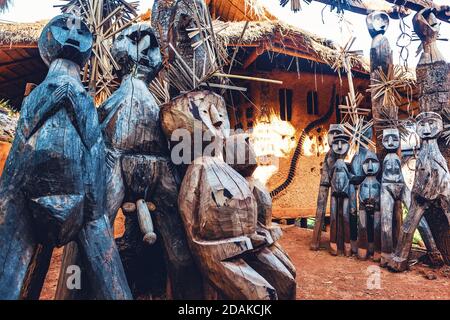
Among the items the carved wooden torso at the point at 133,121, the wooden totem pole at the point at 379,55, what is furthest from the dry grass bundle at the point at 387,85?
the carved wooden torso at the point at 133,121

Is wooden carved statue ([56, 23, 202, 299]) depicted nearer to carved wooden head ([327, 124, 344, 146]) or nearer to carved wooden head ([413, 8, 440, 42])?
carved wooden head ([327, 124, 344, 146])

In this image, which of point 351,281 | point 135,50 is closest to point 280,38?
point 135,50

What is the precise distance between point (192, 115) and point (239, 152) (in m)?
0.43

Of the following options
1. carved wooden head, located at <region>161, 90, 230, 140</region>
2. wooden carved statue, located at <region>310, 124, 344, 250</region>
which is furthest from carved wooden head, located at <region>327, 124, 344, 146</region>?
carved wooden head, located at <region>161, 90, 230, 140</region>

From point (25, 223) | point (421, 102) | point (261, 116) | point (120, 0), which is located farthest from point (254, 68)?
point (25, 223)

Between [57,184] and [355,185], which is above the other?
[57,184]

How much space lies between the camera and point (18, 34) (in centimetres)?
538

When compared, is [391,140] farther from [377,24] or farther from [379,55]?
[377,24]

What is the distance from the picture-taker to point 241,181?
6.61 feet

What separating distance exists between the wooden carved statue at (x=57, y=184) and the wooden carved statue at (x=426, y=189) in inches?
126

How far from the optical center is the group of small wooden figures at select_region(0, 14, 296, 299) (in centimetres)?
142

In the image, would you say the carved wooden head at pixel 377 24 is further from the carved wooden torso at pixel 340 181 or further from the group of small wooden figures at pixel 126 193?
the group of small wooden figures at pixel 126 193

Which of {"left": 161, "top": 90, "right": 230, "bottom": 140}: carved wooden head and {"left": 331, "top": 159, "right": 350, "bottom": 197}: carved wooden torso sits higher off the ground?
{"left": 161, "top": 90, "right": 230, "bottom": 140}: carved wooden head
